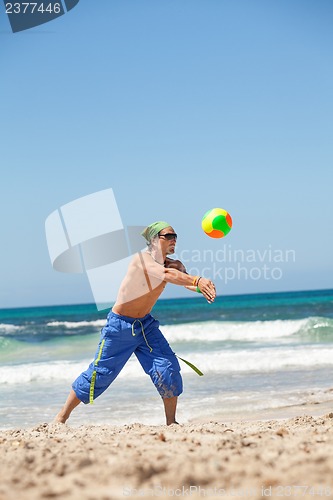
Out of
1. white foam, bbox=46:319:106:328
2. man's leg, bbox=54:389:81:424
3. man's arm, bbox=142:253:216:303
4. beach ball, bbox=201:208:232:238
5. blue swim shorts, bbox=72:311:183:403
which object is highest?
beach ball, bbox=201:208:232:238

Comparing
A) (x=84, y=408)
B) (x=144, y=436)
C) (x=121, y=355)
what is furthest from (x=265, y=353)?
(x=144, y=436)

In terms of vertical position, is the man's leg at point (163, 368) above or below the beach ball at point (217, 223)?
below

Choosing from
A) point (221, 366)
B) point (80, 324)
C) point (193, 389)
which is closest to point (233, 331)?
point (221, 366)

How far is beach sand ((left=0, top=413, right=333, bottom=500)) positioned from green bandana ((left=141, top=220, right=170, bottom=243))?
2.00 m

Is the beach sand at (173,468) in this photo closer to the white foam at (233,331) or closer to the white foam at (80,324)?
the white foam at (233,331)

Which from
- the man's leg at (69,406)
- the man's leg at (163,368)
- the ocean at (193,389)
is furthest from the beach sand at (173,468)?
the ocean at (193,389)

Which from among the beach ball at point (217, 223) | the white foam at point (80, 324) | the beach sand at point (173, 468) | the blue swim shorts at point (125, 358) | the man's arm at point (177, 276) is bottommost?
the white foam at point (80, 324)

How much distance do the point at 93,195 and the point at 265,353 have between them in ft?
22.7

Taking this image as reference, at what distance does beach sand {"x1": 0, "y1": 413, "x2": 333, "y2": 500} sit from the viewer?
2.15 meters

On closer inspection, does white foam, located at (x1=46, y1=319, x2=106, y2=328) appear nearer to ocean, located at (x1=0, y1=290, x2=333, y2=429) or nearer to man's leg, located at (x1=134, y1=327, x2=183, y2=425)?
ocean, located at (x1=0, y1=290, x2=333, y2=429)

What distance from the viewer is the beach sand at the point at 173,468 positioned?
2.15 m

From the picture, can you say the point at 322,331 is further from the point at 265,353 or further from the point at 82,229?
the point at 82,229

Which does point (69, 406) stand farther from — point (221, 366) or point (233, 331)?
point (233, 331)

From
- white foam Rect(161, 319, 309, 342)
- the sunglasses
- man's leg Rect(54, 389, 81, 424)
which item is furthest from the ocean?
white foam Rect(161, 319, 309, 342)
